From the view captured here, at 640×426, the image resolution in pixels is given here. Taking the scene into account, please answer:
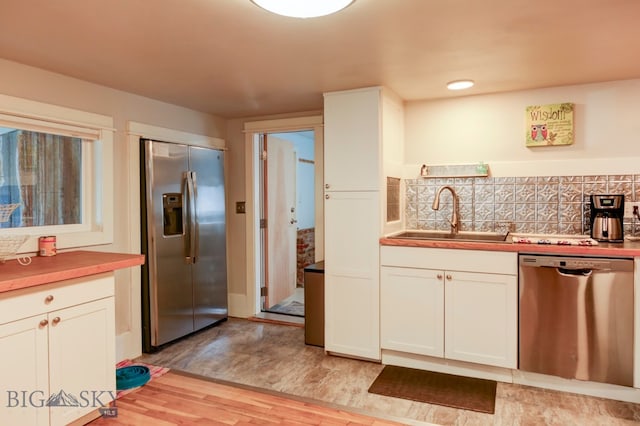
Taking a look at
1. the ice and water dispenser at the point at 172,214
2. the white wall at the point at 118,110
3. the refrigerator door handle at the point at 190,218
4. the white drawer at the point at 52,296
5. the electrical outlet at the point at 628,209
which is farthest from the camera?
the refrigerator door handle at the point at 190,218

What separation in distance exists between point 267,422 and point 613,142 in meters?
3.03

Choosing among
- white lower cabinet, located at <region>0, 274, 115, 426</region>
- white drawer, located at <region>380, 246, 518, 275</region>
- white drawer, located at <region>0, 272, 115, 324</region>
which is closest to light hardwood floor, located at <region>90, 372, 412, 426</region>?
white lower cabinet, located at <region>0, 274, 115, 426</region>

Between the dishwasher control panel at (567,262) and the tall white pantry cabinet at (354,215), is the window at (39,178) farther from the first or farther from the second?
the dishwasher control panel at (567,262)

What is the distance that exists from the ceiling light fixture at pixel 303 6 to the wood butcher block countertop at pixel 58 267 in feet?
5.00

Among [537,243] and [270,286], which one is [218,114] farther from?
[537,243]

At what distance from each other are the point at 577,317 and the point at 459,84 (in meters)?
1.72

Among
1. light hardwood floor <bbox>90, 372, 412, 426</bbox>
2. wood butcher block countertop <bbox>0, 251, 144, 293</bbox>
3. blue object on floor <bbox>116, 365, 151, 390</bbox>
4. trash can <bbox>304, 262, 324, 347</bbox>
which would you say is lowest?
light hardwood floor <bbox>90, 372, 412, 426</bbox>

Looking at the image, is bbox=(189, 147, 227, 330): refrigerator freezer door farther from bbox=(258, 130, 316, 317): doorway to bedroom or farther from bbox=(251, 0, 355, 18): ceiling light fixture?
bbox=(251, 0, 355, 18): ceiling light fixture

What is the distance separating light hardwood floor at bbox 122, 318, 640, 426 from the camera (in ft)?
7.50

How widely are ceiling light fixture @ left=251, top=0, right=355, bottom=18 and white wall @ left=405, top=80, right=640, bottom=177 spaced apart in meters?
2.02

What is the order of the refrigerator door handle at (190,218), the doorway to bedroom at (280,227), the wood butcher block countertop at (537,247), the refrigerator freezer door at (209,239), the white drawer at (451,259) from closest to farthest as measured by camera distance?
the wood butcher block countertop at (537,247) < the white drawer at (451,259) < the refrigerator door handle at (190,218) < the refrigerator freezer door at (209,239) < the doorway to bedroom at (280,227)

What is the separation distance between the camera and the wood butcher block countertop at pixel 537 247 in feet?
7.84

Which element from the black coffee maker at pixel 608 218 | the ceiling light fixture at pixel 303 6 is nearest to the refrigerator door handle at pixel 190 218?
the ceiling light fixture at pixel 303 6

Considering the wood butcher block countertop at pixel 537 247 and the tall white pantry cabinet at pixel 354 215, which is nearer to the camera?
the wood butcher block countertop at pixel 537 247
